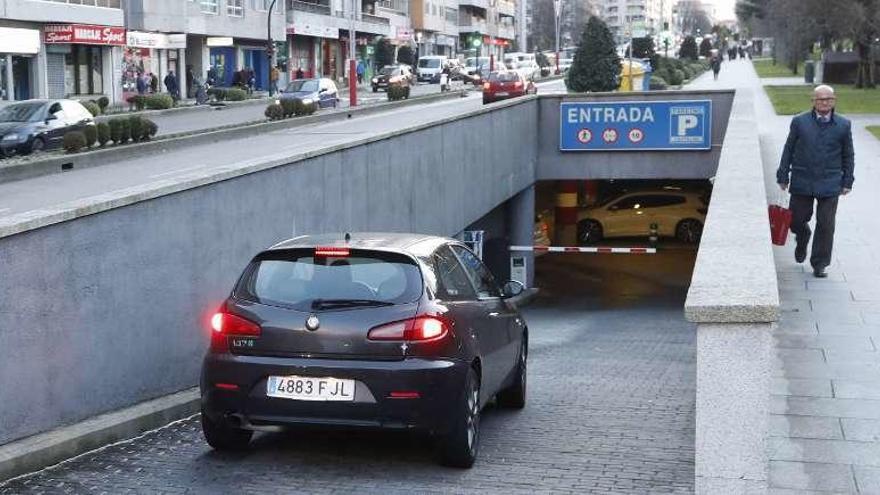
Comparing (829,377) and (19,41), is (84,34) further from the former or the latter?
(829,377)

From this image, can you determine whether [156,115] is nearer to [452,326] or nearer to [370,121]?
[370,121]

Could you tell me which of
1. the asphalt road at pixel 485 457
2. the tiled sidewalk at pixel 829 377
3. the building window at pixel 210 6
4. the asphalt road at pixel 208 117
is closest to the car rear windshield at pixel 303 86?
the asphalt road at pixel 208 117

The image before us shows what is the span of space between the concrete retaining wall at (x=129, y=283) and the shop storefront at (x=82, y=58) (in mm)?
36180

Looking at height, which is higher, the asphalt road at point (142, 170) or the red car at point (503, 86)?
the red car at point (503, 86)

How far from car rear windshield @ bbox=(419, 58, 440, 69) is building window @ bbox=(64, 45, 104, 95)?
30.7 m

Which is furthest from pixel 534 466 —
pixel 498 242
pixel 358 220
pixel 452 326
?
pixel 498 242

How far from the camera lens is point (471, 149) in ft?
81.8

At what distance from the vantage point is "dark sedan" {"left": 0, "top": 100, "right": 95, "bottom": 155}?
28609 mm

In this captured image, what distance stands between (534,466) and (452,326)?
99 cm

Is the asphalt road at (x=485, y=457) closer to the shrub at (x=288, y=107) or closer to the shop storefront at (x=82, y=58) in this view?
the shrub at (x=288, y=107)

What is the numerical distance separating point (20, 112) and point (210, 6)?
3225 centimetres

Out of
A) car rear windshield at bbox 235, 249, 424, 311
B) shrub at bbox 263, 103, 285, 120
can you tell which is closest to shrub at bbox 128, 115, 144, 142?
shrub at bbox 263, 103, 285, 120

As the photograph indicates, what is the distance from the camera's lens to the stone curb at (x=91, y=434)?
7062 mm

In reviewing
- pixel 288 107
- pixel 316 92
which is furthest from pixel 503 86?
pixel 288 107
